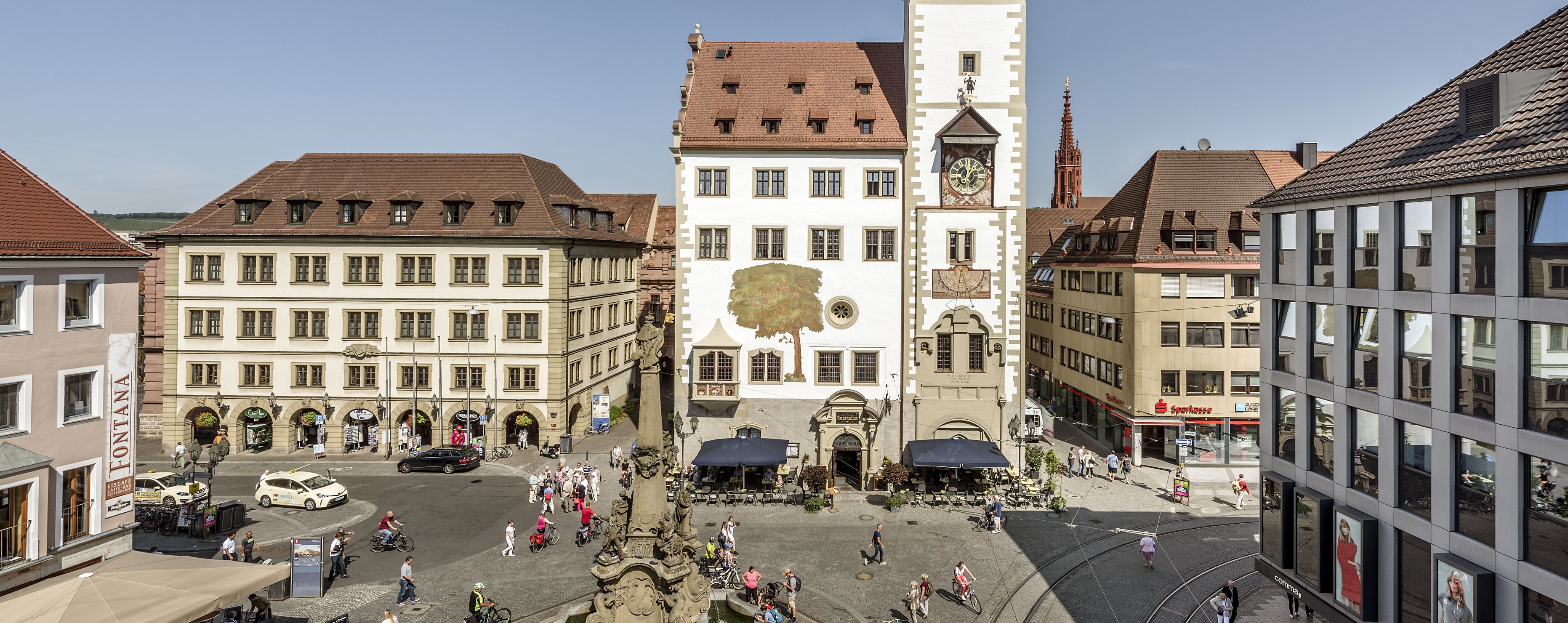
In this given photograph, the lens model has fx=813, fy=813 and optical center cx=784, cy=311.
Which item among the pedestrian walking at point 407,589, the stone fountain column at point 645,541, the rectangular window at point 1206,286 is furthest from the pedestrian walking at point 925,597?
the rectangular window at point 1206,286

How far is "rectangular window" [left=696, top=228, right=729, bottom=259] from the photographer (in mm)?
36969

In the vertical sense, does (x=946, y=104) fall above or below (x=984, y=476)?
above

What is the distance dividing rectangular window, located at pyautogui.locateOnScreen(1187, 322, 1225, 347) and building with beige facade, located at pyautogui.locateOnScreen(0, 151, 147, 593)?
138 ft

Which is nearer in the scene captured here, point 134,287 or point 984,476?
point 134,287

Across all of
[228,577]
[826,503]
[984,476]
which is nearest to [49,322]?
[228,577]

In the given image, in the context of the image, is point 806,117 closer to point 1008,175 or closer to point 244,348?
point 1008,175

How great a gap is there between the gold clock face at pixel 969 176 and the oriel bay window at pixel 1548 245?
23679 mm

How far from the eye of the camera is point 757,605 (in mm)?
22094

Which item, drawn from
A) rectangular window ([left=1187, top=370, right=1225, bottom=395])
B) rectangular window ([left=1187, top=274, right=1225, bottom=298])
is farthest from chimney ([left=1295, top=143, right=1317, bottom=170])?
rectangular window ([left=1187, top=370, right=1225, bottom=395])

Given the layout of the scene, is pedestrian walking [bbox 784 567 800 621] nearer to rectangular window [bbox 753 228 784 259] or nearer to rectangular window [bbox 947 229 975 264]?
rectangular window [bbox 753 228 784 259]

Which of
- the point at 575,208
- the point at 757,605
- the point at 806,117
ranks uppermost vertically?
the point at 806,117

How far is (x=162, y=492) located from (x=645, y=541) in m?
25.3

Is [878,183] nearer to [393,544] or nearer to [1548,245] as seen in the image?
[393,544]

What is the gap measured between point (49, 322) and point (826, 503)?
2513cm
